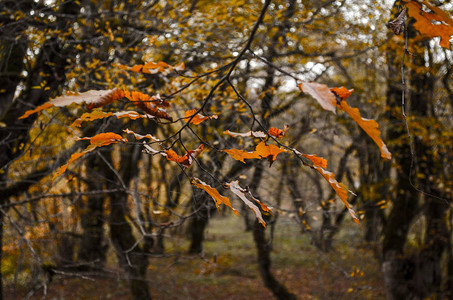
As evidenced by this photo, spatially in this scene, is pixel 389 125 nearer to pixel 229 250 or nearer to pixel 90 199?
pixel 90 199

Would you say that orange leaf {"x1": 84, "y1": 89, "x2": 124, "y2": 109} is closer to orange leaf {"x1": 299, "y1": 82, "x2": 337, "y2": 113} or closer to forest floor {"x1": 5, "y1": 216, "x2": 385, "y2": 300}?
orange leaf {"x1": 299, "y1": 82, "x2": 337, "y2": 113}

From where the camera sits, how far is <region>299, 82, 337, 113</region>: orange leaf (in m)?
0.69

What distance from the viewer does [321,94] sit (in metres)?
0.73

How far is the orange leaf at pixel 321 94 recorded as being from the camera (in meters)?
0.69

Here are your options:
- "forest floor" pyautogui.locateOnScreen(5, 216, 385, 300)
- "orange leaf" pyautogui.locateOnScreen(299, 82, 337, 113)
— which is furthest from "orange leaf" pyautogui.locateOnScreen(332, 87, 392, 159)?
"forest floor" pyautogui.locateOnScreen(5, 216, 385, 300)

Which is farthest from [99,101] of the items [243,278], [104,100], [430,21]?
[243,278]

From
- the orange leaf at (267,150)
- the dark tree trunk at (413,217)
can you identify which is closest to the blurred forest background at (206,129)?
the dark tree trunk at (413,217)

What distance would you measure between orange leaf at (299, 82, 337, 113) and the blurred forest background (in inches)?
43.4

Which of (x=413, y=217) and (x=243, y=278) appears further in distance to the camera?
(x=243, y=278)

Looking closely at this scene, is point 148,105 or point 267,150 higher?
point 148,105

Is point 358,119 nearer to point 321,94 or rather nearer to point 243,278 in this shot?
point 321,94

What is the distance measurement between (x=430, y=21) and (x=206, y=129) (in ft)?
12.8

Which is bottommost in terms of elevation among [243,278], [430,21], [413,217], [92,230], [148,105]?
[243,278]

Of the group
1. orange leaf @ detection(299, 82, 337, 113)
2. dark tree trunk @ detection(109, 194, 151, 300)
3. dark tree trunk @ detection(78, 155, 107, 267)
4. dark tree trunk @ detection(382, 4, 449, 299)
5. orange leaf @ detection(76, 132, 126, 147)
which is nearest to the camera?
orange leaf @ detection(299, 82, 337, 113)
